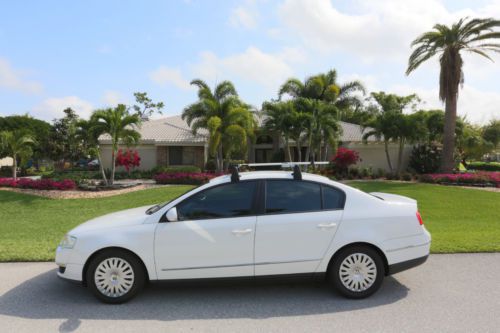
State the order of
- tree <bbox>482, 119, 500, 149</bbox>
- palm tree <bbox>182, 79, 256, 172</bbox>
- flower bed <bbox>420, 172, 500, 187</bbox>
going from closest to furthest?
flower bed <bbox>420, 172, 500, 187</bbox>
palm tree <bbox>182, 79, 256, 172</bbox>
tree <bbox>482, 119, 500, 149</bbox>

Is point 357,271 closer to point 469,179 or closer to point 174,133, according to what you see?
point 469,179

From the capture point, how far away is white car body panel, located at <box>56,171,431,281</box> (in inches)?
174

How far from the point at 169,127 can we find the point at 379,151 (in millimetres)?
16269

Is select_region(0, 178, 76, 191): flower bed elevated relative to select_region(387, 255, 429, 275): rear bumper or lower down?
elevated

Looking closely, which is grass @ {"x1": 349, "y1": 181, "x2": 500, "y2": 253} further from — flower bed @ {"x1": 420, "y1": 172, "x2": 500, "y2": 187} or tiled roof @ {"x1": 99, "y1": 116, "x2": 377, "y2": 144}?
tiled roof @ {"x1": 99, "y1": 116, "x2": 377, "y2": 144}

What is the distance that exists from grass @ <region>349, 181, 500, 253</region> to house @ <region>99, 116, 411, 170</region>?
31.2 feet

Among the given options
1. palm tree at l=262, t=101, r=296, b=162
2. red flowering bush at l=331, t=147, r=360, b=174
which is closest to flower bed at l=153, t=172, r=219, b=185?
palm tree at l=262, t=101, r=296, b=162

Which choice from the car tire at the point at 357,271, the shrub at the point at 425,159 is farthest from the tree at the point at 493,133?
the car tire at the point at 357,271

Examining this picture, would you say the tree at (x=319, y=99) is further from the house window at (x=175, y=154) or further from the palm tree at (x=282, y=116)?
the house window at (x=175, y=154)

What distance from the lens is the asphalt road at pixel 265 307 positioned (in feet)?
12.5

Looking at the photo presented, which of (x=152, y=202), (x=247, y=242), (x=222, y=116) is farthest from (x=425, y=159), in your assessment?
(x=247, y=242)

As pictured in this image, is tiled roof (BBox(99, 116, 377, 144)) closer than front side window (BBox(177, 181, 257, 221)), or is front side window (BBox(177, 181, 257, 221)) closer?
front side window (BBox(177, 181, 257, 221))

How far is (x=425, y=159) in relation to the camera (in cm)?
2519

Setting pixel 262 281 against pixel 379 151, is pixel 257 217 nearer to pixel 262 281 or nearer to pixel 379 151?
pixel 262 281
